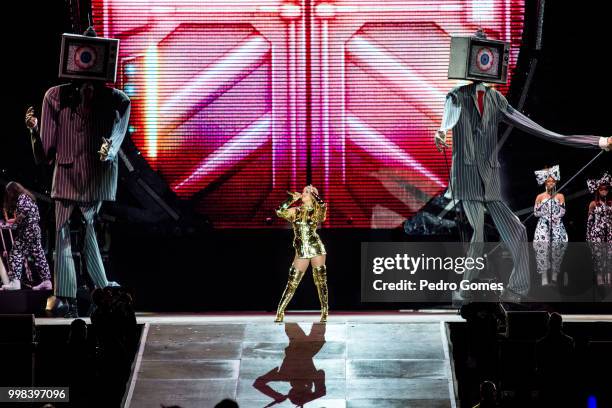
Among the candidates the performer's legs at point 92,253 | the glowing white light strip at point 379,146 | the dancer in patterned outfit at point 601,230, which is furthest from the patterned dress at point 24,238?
the dancer in patterned outfit at point 601,230

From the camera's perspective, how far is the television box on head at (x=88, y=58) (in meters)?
10.6

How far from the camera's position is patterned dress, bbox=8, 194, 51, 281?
35.7 feet

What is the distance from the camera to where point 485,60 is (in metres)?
10.9

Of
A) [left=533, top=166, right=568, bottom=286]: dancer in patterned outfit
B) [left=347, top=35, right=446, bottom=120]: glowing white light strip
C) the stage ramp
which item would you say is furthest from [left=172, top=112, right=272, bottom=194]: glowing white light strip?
[left=533, top=166, right=568, bottom=286]: dancer in patterned outfit

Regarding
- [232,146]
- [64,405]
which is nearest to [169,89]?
[232,146]

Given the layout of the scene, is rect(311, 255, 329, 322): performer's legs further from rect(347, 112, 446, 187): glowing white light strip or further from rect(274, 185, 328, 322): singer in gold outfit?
rect(347, 112, 446, 187): glowing white light strip

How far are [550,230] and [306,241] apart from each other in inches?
87.9

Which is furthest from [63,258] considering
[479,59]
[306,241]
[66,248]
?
[479,59]

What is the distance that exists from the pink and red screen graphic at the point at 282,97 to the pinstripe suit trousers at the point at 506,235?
0.42m

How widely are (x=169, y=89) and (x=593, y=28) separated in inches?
146

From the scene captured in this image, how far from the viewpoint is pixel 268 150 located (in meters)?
11.2

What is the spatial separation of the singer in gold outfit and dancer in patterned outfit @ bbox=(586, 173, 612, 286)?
2385mm

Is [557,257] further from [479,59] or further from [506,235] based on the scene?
[479,59]

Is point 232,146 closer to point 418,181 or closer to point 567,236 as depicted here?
point 418,181
